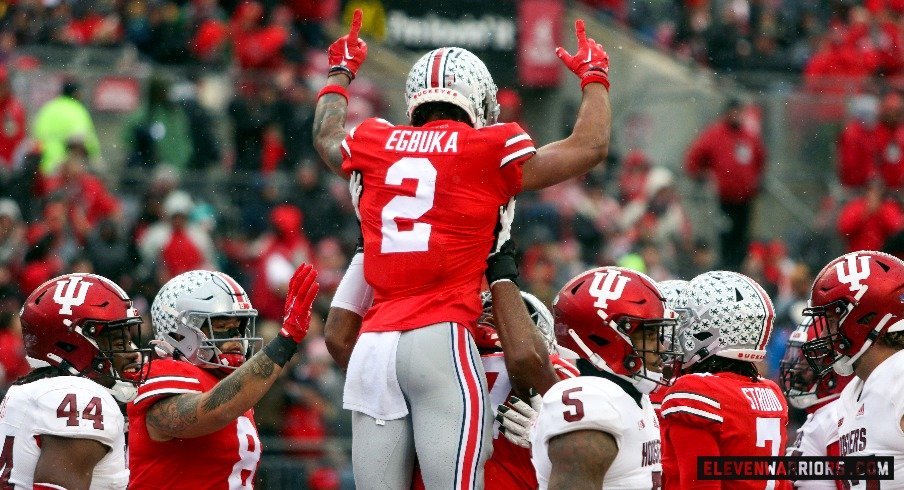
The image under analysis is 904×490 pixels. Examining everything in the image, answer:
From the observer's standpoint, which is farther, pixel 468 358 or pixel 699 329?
pixel 699 329

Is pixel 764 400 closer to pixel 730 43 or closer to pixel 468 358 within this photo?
pixel 468 358

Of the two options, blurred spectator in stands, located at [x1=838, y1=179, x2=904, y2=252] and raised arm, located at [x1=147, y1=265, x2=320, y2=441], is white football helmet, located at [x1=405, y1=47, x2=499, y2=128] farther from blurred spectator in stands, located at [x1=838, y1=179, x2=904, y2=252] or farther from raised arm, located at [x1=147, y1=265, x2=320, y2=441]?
blurred spectator in stands, located at [x1=838, y1=179, x2=904, y2=252]

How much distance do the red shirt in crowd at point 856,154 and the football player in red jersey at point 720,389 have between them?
8.20 m

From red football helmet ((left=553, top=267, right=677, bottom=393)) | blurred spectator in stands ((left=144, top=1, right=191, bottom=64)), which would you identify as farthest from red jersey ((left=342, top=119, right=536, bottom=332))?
blurred spectator in stands ((left=144, top=1, right=191, bottom=64))

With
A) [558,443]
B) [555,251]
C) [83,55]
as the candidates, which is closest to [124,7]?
[83,55]

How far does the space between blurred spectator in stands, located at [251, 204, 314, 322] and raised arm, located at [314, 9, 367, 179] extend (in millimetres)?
6846

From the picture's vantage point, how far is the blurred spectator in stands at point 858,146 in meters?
14.9

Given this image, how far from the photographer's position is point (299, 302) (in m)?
6.32

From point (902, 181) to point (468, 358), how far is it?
392 inches

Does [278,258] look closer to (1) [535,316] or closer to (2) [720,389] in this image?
(1) [535,316]

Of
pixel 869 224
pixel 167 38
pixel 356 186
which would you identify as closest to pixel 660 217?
pixel 869 224

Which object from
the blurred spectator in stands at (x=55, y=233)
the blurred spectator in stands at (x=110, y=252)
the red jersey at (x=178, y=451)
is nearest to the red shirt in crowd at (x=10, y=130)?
the blurred spectator in stands at (x=55, y=233)

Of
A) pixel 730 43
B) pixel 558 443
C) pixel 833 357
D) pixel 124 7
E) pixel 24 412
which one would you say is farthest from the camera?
pixel 730 43

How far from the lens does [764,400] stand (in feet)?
21.7
